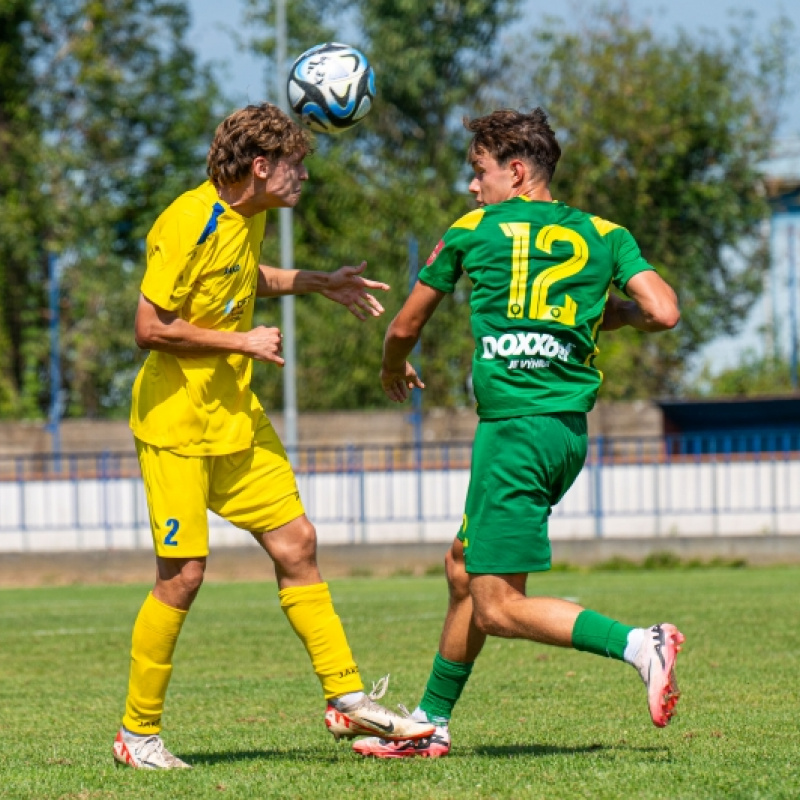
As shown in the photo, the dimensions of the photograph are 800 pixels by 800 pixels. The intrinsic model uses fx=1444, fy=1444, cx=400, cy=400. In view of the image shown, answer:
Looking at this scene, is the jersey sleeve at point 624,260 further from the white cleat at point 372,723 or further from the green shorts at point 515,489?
the white cleat at point 372,723

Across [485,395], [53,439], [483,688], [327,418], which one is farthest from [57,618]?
[327,418]

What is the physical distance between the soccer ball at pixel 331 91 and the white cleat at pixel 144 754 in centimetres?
292

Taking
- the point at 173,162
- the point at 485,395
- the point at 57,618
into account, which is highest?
the point at 173,162

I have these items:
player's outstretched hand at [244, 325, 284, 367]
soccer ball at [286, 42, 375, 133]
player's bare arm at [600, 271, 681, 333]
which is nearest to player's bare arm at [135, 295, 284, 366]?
player's outstretched hand at [244, 325, 284, 367]

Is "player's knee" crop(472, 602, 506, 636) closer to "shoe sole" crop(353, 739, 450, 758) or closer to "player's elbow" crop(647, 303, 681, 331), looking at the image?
"shoe sole" crop(353, 739, 450, 758)

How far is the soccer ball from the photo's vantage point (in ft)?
21.5

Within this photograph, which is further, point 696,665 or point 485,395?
point 696,665

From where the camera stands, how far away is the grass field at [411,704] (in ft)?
14.6

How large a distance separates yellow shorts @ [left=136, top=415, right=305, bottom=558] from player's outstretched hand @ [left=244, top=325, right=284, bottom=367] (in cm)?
41

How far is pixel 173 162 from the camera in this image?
3428 cm

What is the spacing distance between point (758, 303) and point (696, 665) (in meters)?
26.2

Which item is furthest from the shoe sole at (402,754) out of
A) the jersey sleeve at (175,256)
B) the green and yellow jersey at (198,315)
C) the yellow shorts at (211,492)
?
the jersey sleeve at (175,256)

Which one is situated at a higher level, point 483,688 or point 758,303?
point 758,303

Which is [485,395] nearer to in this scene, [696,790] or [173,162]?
[696,790]
